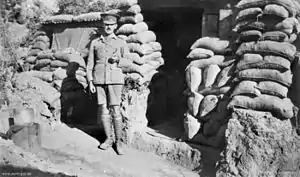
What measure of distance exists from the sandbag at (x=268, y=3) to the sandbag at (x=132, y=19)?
1.82 metres

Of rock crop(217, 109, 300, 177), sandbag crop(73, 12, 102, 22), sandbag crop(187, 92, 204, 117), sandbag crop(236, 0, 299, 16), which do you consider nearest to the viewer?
rock crop(217, 109, 300, 177)

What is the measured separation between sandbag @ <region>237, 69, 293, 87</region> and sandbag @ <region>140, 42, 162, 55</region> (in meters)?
1.99

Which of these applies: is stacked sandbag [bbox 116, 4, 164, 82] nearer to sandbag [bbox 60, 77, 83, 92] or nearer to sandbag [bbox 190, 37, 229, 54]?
sandbag [bbox 190, 37, 229, 54]

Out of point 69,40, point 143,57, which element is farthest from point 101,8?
point 143,57

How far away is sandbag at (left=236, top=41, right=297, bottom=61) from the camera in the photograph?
4.83 m

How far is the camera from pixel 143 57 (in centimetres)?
648

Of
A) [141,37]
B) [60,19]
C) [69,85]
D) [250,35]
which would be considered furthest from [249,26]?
[60,19]

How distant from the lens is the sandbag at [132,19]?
21.5ft

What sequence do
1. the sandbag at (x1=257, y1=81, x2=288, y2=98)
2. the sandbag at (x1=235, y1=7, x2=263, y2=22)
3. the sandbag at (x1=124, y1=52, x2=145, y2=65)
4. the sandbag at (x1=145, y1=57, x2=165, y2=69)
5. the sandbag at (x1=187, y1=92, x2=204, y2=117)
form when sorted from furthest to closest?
the sandbag at (x1=145, y1=57, x2=165, y2=69) → the sandbag at (x1=124, y1=52, x2=145, y2=65) → the sandbag at (x1=187, y1=92, x2=204, y2=117) → the sandbag at (x1=235, y1=7, x2=263, y2=22) → the sandbag at (x1=257, y1=81, x2=288, y2=98)

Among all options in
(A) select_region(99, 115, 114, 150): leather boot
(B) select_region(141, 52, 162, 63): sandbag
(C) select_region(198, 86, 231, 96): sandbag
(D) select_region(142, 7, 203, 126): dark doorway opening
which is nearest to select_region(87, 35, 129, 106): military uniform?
(A) select_region(99, 115, 114, 150): leather boot

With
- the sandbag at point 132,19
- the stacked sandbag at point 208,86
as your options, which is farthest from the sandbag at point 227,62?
the sandbag at point 132,19

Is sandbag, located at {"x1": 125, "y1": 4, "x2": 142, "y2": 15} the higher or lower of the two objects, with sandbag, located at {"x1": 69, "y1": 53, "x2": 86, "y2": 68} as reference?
higher

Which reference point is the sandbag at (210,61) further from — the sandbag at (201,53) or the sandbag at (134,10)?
the sandbag at (134,10)

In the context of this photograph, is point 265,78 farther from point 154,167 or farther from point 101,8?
point 101,8
